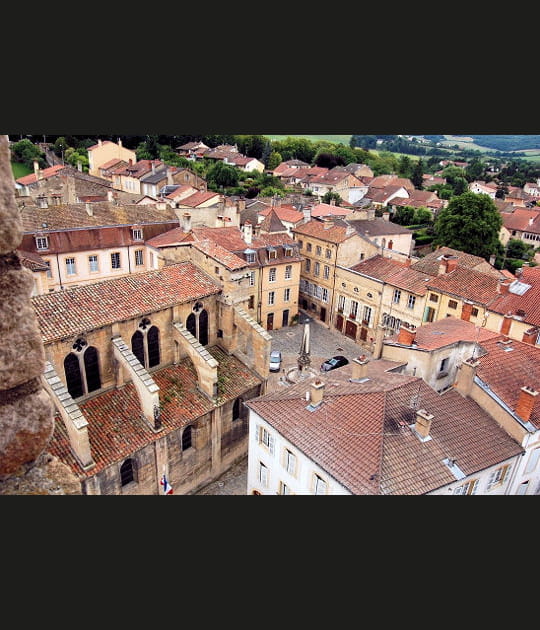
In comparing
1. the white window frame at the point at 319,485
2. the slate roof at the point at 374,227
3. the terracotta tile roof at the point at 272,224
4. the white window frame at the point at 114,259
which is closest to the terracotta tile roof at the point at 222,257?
the white window frame at the point at 319,485

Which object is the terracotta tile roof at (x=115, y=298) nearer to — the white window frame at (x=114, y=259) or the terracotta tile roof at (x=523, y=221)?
the white window frame at (x=114, y=259)

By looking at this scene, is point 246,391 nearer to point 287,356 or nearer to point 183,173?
point 287,356

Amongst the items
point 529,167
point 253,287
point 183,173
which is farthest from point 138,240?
point 529,167

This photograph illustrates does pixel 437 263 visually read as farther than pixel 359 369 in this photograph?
Yes

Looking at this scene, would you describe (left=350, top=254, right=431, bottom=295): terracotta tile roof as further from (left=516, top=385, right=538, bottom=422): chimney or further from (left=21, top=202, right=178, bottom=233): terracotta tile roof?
(left=21, top=202, right=178, bottom=233): terracotta tile roof

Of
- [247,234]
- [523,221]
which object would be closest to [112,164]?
[247,234]

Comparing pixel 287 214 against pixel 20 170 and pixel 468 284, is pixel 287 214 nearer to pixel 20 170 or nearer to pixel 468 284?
pixel 468 284
